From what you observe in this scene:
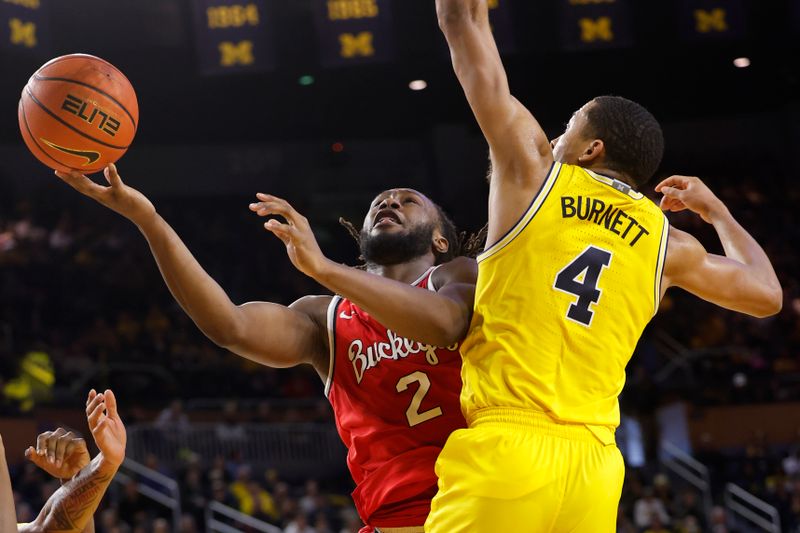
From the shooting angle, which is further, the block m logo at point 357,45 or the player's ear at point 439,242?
the block m logo at point 357,45

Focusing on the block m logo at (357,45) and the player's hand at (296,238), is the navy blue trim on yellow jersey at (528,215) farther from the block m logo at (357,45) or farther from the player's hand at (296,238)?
the block m logo at (357,45)

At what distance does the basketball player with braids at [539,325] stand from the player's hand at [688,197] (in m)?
0.58

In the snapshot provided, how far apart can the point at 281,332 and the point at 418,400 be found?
1.69 feet

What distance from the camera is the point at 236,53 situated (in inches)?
490

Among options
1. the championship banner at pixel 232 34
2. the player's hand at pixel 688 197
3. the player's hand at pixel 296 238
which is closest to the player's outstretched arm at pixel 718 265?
the player's hand at pixel 688 197

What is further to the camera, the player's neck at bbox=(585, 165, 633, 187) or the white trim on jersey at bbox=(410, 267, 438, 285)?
the white trim on jersey at bbox=(410, 267, 438, 285)

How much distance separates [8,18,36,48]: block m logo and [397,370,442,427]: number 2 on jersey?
9408mm

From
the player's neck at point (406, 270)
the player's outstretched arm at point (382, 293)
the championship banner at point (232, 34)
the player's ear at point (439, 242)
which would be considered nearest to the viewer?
the player's outstretched arm at point (382, 293)

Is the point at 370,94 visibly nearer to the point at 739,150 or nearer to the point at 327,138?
the point at 327,138

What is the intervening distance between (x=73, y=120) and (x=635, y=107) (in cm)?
179

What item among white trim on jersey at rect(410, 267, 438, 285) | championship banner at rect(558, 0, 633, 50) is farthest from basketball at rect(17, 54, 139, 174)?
championship banner at rect(558, 0, 633, 50)

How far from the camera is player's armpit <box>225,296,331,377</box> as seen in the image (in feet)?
11.1

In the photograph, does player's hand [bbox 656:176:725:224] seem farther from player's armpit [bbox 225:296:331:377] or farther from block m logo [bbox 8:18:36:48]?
block m logo [bbox 8:18:36:48]

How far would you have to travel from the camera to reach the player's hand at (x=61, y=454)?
332cm
